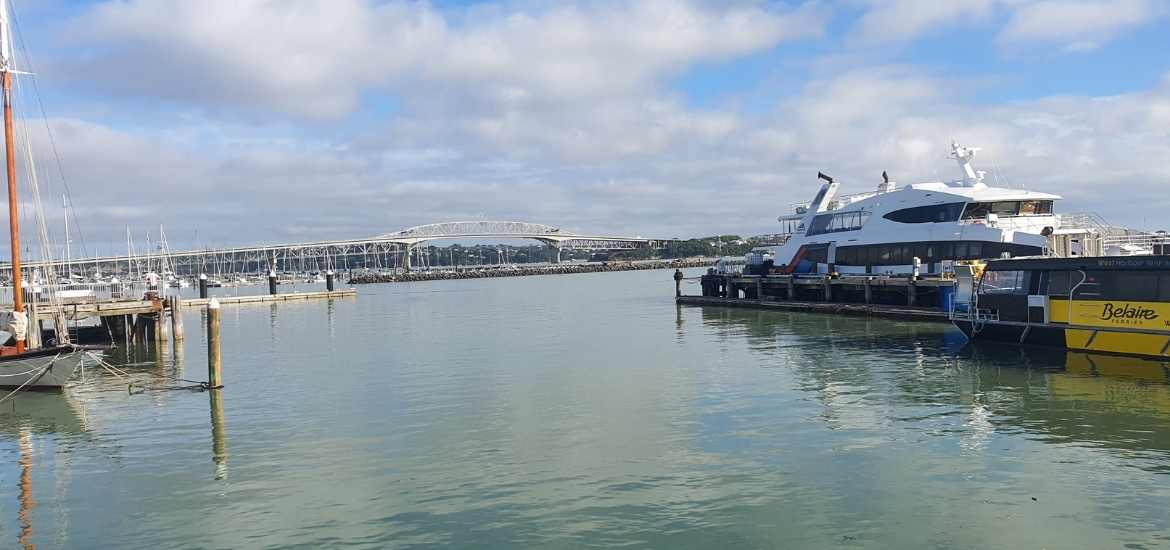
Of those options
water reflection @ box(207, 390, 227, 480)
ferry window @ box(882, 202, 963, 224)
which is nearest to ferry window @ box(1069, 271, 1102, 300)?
ferry window @ box(882, 202, 963, 224)

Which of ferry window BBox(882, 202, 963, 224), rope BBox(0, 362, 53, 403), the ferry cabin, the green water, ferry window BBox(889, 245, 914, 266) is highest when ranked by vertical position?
ferry window BBox(882, 202, 963, 224)

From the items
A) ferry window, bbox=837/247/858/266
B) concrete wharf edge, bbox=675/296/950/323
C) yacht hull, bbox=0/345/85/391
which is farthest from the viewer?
ferry window, bbox=837/247/858/266

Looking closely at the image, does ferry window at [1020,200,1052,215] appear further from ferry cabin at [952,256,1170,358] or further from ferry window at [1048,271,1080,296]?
ferry window at [1048,271,1080,296]

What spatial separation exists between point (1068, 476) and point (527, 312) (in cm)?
4809

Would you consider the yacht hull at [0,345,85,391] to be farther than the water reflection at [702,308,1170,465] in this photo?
Yes

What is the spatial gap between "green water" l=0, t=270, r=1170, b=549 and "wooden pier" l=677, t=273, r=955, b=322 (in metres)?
9.18

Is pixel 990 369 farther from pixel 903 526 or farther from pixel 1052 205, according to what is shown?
pixel 1052 205

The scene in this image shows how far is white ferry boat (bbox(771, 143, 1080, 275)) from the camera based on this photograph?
126 ft

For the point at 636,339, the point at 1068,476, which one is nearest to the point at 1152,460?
the point at 1068,476

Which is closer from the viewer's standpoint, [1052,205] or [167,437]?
[167,437]

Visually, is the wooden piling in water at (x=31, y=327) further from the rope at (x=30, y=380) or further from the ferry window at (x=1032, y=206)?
the ferry window at (x=1032, y=206)

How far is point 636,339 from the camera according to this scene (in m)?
37.9

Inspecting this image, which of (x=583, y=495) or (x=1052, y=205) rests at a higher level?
(x=1052, y=205)

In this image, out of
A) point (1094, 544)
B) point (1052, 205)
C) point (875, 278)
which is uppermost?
point (1052, 205)
